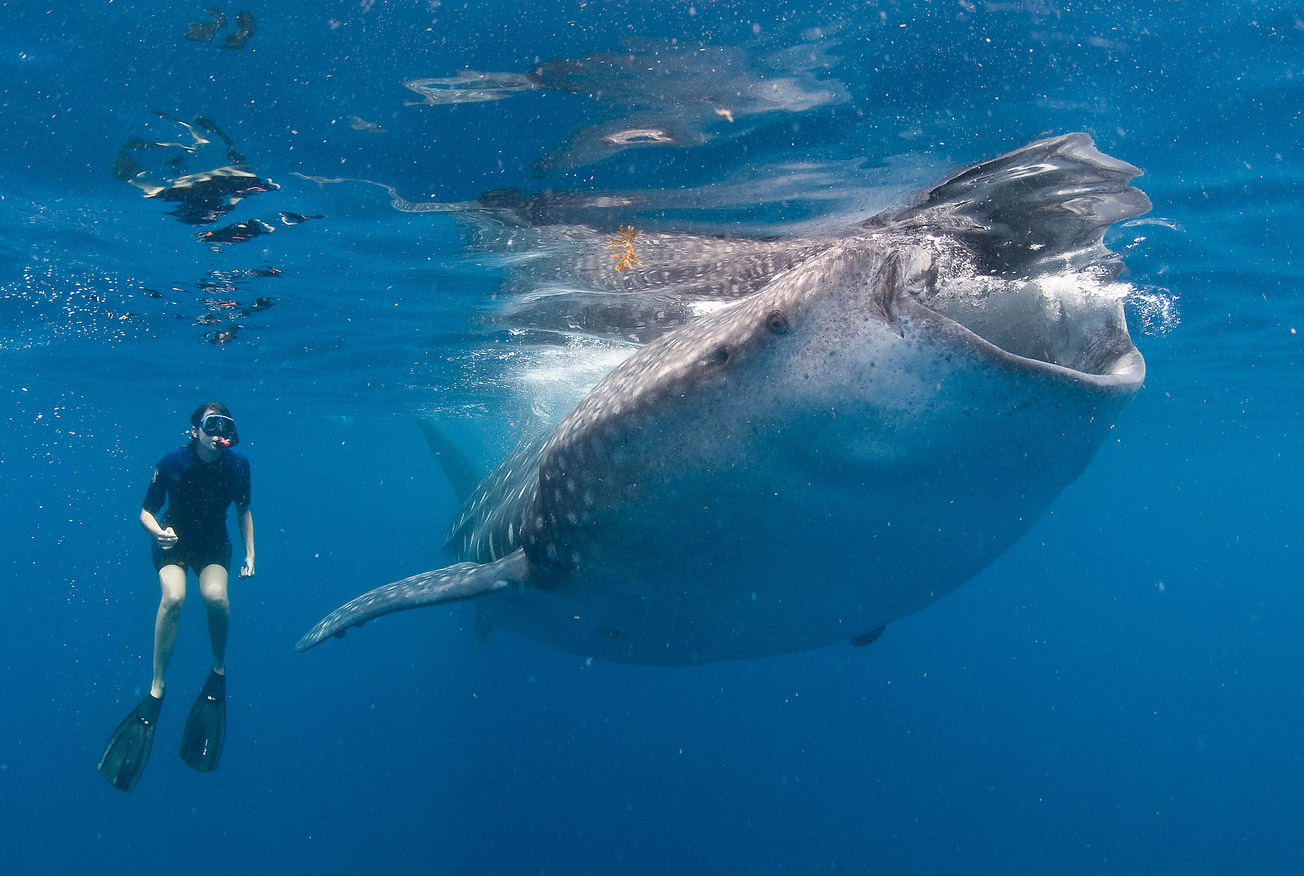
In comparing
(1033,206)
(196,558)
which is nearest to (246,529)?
(196,558)

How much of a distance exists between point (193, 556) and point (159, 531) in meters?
0.94

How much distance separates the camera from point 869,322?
231 cm

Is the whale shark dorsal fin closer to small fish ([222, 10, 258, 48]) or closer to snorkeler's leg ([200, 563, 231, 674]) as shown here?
snorkeler's leg ([200, 563, 231, 674])

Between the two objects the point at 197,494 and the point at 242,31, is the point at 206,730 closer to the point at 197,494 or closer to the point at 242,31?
the point at 197,494

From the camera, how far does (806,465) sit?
2.86m

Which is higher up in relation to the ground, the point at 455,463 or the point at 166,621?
the point at 455,463

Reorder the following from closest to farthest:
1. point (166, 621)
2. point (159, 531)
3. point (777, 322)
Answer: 1. point (777, 322)
2. point (166, 621)
3. point (159, 531)

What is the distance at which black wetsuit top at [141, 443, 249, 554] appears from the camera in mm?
8016

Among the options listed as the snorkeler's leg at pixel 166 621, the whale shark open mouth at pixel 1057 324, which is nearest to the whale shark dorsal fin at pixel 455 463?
the snorkeler's leg at pixel 166 621

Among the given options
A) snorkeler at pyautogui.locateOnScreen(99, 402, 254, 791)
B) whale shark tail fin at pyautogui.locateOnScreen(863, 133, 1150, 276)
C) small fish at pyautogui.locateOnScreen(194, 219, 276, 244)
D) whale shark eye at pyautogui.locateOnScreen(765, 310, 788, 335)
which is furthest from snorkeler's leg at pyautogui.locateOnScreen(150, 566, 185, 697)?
whale shark tail fin at pyautogui.locateOnScreen(863, 133, 1150, 276)

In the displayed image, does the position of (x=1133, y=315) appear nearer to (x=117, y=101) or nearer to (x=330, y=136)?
(x=330, y=136)

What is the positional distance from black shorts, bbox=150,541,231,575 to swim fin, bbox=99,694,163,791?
1.78 meters

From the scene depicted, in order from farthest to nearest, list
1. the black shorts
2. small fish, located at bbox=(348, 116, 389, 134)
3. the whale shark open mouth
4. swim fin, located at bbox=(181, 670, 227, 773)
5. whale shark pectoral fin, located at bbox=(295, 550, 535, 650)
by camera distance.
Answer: the black shorts, small fish, located at bbox=(348, 116, 389, 134), swim fin, located at bbox=(181, 670, 227, 773), whale shark pectoral fin, located at bbox=(295, 550, 535, 650), the whale shark open mouth

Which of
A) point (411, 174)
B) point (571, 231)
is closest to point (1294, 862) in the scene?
point (571, 231)
